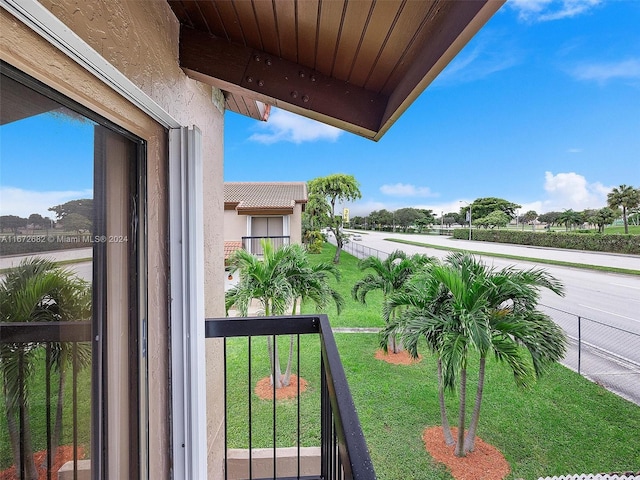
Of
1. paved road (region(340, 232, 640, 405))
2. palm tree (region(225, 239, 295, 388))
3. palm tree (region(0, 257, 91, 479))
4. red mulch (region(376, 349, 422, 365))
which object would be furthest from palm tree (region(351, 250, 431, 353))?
palm tree (region(0, 257, 91, 479))

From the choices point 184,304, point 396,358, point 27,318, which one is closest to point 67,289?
point 27,318

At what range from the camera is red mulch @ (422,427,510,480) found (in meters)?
3.22

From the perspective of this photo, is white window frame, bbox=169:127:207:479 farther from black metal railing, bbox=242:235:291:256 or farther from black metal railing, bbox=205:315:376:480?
black metal railing, bbox=242:235:291:256

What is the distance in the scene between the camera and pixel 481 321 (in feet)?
9.21

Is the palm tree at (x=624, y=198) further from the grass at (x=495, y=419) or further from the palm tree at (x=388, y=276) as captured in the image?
the palm tree at (x=388, y=276)

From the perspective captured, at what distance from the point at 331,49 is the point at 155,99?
0.70 m

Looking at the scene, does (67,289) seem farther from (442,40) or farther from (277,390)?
(277,390)

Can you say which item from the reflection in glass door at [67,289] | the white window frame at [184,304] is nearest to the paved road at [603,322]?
the white window frame at [184,304]

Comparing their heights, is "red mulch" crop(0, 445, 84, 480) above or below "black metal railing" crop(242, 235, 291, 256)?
below

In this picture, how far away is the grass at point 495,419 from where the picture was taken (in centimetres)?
338

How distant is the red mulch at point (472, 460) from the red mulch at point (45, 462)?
359 centimetres

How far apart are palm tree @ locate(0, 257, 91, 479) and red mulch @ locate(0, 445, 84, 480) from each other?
0.02 m

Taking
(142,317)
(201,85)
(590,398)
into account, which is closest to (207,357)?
(142,317)

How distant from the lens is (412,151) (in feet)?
82.3
